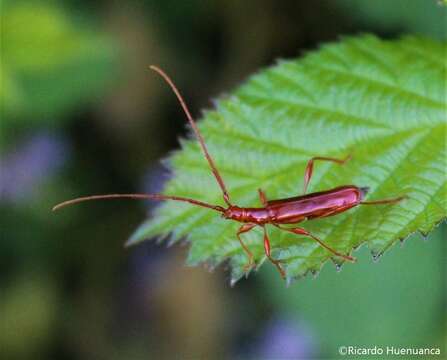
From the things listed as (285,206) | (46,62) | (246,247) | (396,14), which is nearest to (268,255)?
(246,247)

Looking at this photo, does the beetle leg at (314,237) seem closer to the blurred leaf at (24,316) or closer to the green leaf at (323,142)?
the green leaf at (323,142)

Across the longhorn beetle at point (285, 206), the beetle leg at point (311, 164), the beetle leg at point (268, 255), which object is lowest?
the beetle leg at point (268, 255)

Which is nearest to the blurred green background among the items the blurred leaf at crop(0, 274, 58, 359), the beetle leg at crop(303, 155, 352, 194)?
the blurred leaf at crop(0, 274, 58, 359)

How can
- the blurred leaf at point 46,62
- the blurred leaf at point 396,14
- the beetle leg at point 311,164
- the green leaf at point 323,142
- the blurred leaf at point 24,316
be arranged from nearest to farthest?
the green leaf at point 323,142
the beetle leg at point 311,164
the blurred leaf at point 396,14
the blurred leaf at point 46,62
the blurred leaf at point 24,316

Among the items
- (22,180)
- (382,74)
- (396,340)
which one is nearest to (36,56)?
(22,180)

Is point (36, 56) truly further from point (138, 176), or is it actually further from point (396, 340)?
point (396, 340)

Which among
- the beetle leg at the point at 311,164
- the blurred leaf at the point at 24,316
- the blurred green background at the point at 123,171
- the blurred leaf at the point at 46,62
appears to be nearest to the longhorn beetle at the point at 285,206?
the beetle leg at the point at 311,164

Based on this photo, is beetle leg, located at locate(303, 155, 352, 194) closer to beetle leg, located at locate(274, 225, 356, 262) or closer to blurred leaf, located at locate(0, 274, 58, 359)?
beetle leg, located at locate(274, 225, 356, 262)

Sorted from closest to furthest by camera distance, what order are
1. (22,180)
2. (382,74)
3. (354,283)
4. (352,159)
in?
(352,159) < (382,74) < (354,283) < (22,180)
